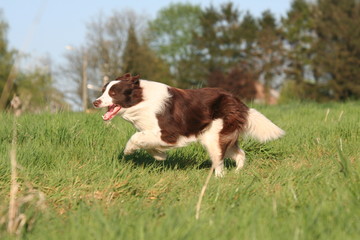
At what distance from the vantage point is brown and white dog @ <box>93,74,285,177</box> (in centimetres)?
568

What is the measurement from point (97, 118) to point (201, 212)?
4.16 meters

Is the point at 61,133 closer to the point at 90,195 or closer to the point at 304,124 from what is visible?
the point at 90,195

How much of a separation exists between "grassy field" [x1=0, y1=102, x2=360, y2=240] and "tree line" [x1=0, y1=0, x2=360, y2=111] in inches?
1183

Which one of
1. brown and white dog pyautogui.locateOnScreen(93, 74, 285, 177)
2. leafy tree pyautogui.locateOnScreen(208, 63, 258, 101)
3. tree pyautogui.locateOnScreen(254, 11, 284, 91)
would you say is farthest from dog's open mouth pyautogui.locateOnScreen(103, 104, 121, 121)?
tree pyautogui.locateOnScreen(254, 11, 284, 91)

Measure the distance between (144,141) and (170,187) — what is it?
0.97m

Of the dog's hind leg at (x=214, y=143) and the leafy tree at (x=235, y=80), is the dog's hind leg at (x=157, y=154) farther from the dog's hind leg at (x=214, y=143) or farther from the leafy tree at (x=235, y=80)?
the leafy tree at (x=235, y=80)

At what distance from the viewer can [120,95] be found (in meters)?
5.74

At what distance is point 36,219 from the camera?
3.45 m

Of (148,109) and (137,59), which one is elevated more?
Answer: (148,109)

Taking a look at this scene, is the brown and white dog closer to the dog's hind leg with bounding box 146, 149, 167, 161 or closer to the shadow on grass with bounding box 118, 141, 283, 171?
the dog's hind leg with bounding box 146, 149, 167, 161

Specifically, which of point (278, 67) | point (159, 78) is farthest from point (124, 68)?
point (278, 67)

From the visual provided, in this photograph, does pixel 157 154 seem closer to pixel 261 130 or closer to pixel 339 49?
pixel 261 130

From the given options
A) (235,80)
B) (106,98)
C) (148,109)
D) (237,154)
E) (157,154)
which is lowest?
(235,80)

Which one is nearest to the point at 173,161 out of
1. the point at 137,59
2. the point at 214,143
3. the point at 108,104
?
the point at 214,143
